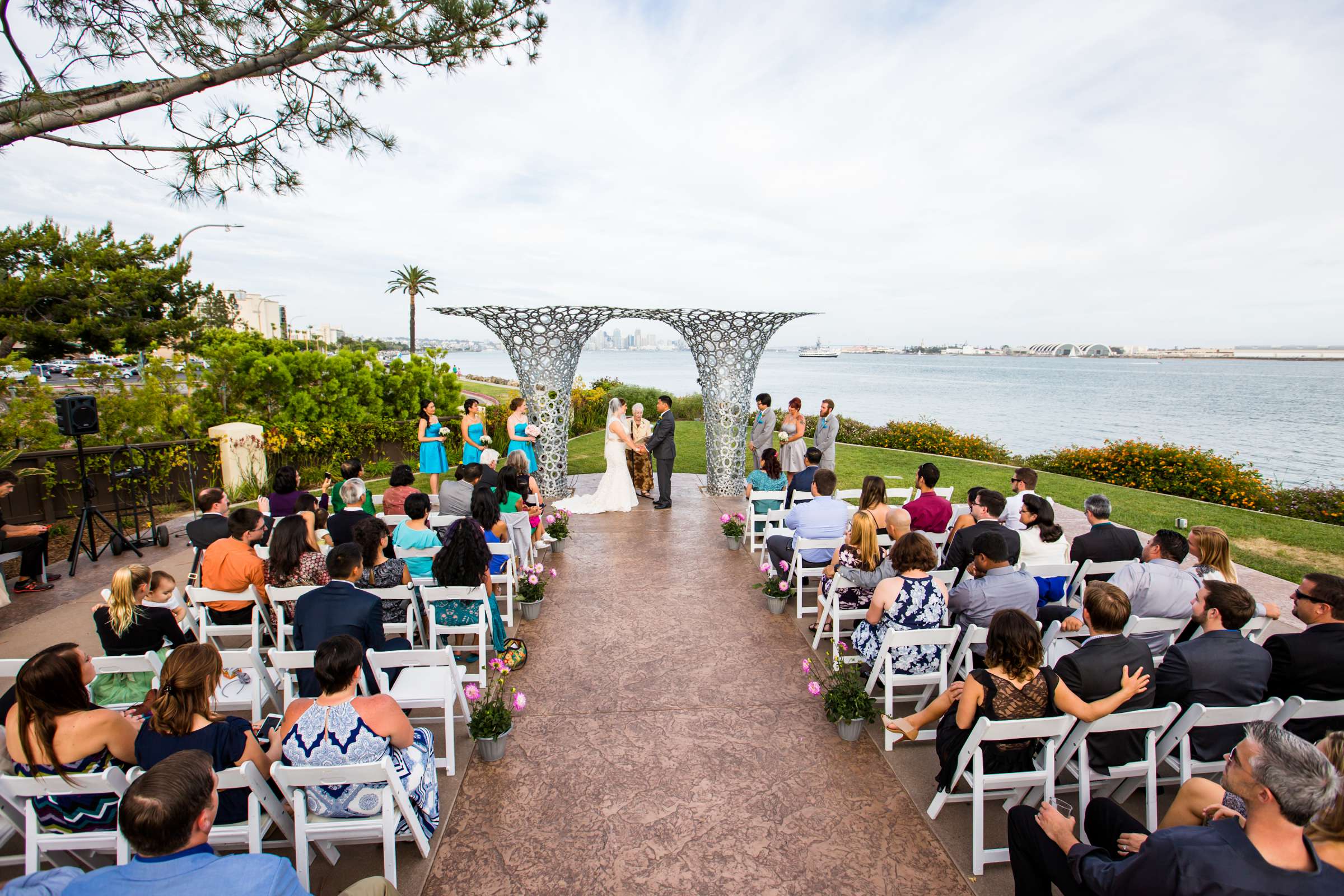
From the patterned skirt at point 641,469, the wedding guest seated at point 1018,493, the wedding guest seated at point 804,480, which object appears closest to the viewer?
the wedding guest seated at point 1018,493

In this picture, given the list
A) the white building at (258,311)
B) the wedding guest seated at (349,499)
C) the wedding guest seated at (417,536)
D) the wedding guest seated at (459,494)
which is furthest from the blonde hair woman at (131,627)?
the white building at (258,311)

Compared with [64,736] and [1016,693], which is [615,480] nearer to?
[1016,693]

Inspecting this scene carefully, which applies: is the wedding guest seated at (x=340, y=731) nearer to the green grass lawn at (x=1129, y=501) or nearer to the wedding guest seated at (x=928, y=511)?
the wedding guest seated at (x=928, y=511)

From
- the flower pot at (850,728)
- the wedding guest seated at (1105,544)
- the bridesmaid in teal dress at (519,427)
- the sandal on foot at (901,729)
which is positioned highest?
the bridesmaid in teal dress at (519,427)

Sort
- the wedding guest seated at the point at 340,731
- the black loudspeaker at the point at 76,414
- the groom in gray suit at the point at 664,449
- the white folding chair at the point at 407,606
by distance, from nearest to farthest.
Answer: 1. the wedding guest seated at the point at 340,731
2. the white folding chair at the point at 407,606
3. the black loudspeaker at the point at 76,414
4. the groom in gray suit at the point at 664,449

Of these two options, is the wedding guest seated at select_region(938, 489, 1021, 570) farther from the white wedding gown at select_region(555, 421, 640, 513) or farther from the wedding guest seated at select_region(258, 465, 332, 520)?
the wedding guest seated at select_region(258, 465, 332, 520)

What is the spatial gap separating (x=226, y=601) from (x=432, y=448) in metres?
6.07

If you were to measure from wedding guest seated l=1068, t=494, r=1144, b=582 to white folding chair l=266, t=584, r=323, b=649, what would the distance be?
6303mm

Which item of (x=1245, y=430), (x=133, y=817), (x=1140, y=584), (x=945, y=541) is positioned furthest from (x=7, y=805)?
(x=1245, y=430)

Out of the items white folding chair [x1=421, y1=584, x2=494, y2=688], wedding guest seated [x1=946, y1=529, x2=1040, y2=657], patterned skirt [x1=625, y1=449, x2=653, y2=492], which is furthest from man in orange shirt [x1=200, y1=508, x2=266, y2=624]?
patterned skirt [x1=625, y1=449, x2=653, y2=492]

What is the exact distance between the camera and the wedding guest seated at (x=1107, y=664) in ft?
10.6

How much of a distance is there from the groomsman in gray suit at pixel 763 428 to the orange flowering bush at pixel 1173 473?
911 cm

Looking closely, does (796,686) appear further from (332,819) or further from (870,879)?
(332,819)

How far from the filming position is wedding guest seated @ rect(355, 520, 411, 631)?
4.77 metres
